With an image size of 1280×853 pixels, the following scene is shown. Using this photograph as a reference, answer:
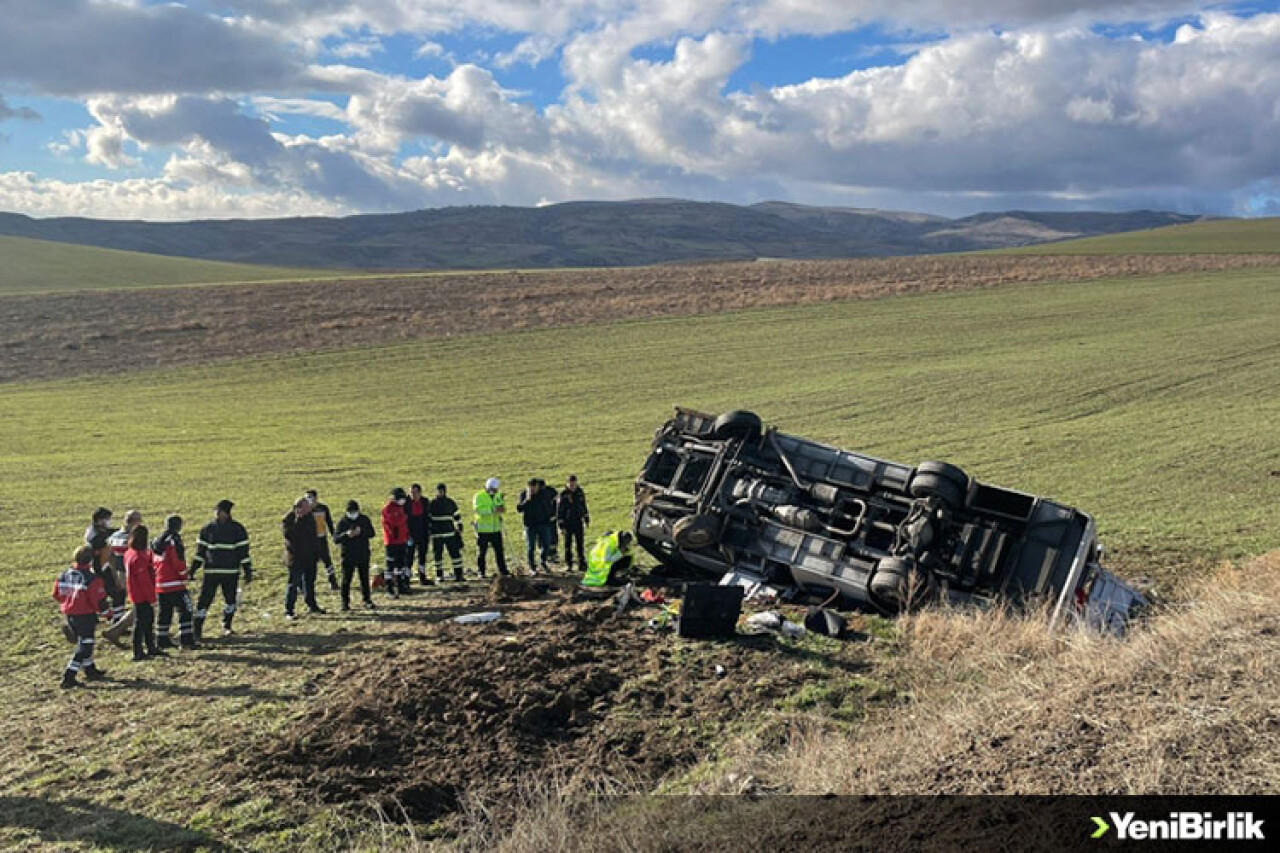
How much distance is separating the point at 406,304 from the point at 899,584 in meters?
51.4

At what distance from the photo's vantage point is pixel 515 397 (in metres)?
36.6

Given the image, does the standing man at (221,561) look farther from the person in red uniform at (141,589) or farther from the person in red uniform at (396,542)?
the person in red uniform at (396,542)

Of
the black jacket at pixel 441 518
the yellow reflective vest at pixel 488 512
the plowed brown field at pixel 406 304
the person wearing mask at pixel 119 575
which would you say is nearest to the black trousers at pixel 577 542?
the yellow reflective vest at pixel 488 512

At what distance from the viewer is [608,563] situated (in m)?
14.5

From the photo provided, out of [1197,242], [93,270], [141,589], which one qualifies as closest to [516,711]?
[141,589]

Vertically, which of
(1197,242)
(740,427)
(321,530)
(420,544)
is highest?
(1197,242)

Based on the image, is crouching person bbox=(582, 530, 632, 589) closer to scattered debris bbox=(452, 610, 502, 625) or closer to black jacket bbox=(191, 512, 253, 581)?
scattered debris bbox=(452, 610, 502, 625)

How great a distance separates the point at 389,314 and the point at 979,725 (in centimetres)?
5154

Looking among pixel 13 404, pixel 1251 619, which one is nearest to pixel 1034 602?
pixel 1251 619

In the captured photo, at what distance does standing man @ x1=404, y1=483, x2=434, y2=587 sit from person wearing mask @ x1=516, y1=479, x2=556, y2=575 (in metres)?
1.62

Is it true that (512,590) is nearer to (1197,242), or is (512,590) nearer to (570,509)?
(570,509)

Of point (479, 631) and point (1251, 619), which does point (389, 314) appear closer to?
point (479, 631)

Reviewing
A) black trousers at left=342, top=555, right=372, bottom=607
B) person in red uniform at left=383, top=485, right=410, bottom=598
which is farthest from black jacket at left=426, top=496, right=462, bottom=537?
black trousers at left=342, top=555, right=372, bottom=607

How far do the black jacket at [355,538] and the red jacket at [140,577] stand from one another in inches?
107
